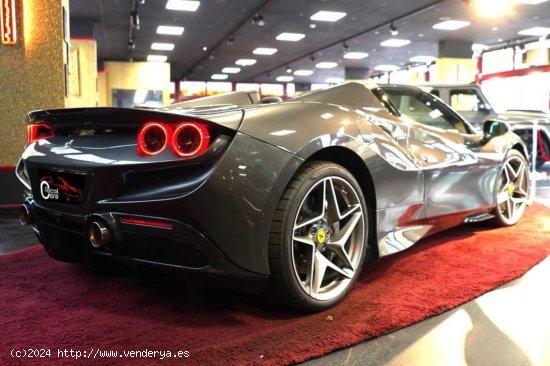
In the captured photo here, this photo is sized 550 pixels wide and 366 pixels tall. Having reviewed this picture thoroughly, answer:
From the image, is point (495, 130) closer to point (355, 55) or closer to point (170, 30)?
point (170, 30)

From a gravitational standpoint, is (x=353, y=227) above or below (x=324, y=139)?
below

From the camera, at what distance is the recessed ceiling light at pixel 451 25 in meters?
14.1

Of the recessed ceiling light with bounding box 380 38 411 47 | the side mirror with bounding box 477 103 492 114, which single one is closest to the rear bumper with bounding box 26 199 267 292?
the side mirror with bounding box 477 103 492 114

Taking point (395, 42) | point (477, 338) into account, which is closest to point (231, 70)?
point (395, 42)

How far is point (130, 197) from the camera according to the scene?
1.85 metres

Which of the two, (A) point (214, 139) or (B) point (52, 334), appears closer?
(A) point (214, 139)

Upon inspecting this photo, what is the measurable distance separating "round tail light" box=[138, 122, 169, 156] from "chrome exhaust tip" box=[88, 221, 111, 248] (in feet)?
1.03

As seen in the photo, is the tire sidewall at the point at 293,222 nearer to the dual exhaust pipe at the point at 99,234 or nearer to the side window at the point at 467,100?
the dual exhaust pipe at the point at 99,234

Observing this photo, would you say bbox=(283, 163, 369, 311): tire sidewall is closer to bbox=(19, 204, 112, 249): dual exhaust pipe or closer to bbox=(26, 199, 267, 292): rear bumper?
bbox=(26, 199, 267, 292): rear bumper

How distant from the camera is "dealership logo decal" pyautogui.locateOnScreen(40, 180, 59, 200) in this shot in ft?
6.92

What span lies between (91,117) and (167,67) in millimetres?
20456

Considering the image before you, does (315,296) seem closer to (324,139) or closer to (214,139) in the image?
(324,139)

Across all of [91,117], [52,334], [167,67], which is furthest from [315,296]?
[167,67]

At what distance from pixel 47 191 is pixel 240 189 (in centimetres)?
93
